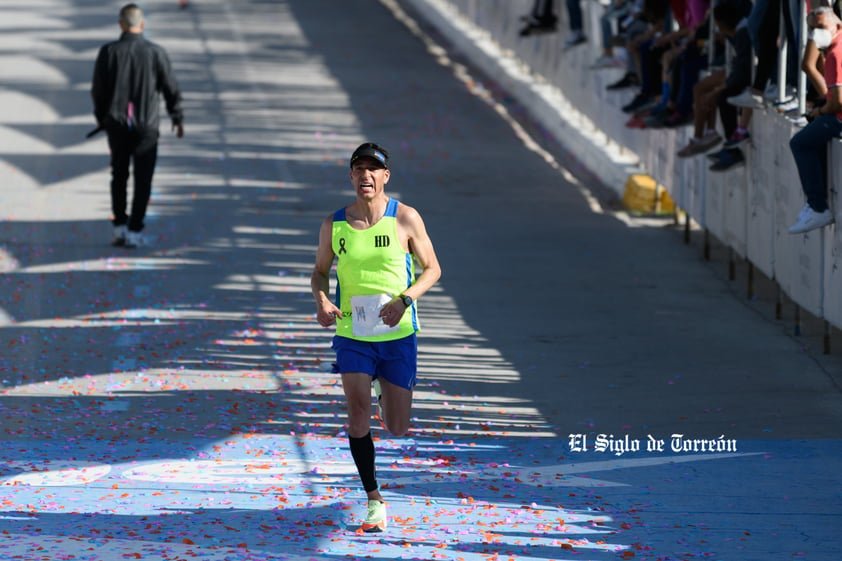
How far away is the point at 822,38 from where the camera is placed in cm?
1298

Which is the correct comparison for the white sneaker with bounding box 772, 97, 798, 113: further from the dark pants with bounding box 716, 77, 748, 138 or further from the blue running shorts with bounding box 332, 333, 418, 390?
the blue running shorts with bounding box 332, 333, 418, 390

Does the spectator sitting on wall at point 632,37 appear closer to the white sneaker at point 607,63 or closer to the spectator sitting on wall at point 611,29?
the spectator sitting on wall at point 611,29

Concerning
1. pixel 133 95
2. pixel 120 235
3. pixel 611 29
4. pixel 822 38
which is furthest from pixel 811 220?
pixel 611 29

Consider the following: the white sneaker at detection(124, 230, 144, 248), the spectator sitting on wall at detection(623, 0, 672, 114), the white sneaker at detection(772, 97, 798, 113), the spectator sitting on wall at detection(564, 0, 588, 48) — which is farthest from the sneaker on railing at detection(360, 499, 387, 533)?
the spectator sitting on wall at detection(564, 0, 588, 48)

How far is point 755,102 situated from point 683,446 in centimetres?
518

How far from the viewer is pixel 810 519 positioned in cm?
946

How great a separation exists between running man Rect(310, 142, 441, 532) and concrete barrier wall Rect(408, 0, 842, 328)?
481 cm

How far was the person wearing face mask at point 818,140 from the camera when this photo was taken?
13.0 meters

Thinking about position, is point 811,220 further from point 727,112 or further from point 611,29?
point 611,29

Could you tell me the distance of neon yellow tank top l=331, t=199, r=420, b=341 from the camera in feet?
30.5

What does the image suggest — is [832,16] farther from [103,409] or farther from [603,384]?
[103,409]

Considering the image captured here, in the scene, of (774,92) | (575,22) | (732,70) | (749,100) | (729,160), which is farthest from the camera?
(575,22)

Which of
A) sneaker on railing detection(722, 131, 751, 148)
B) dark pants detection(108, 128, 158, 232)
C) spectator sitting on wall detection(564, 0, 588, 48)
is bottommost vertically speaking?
spectator sitting on wall detection(564, 0, 588, 48)

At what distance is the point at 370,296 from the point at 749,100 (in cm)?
717
